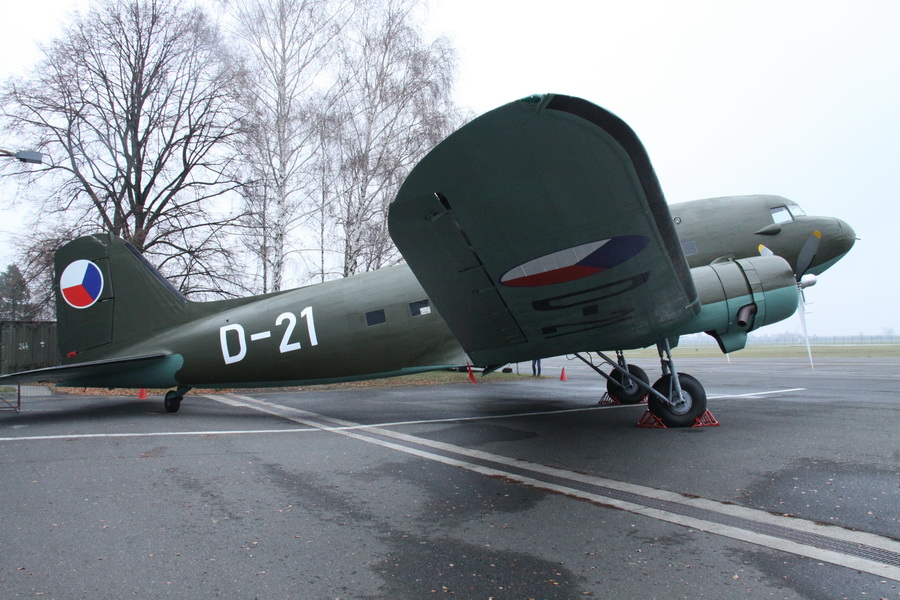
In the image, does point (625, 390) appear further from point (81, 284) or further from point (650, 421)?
point (81, 284)

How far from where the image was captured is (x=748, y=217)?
856 cm

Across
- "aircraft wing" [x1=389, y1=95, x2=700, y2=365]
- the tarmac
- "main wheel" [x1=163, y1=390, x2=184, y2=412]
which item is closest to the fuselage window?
"aircraft wing" [x1=389, y1=95, x2=700, y2=365]

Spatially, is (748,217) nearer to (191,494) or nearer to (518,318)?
(518,318)

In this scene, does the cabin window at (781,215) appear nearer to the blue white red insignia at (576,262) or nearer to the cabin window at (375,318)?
the blue white red insignia at (576,262)

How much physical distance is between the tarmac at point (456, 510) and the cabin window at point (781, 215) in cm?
331

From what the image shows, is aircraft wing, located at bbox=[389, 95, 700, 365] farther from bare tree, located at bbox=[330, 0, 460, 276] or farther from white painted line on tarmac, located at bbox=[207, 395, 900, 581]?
bare tree, located at bbox=[330, 0, 460, 276]

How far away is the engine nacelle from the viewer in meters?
7.40

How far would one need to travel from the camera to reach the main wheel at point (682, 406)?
731 centimetres

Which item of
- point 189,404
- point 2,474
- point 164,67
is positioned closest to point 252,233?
point 164,67

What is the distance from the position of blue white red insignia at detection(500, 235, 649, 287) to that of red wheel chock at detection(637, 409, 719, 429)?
356 centimetres

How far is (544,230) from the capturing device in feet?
14.4

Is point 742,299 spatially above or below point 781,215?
below

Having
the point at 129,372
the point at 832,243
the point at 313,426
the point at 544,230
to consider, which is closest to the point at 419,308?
the point at 313,426

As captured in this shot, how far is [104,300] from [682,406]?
10230 mm
